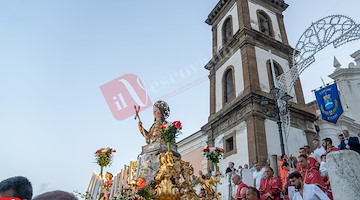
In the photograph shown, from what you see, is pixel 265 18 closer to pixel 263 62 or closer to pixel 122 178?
pixel 263 62

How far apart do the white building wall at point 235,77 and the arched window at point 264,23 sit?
3.89m

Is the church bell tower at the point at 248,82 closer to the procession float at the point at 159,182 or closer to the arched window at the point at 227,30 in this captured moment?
the arched window at the point at 227,30

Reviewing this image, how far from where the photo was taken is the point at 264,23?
24.9 meters

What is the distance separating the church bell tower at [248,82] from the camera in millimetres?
17625

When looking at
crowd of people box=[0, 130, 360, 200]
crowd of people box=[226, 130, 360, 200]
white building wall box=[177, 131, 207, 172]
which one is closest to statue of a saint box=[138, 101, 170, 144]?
crowd of people box=[0, 130, 360, 200]

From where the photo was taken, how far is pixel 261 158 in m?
16.2

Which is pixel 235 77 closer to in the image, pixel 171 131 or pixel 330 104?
pixel 330 104

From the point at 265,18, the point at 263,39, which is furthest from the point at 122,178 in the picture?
the point at 265,18

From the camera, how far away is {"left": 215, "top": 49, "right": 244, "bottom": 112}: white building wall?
20.6 meters

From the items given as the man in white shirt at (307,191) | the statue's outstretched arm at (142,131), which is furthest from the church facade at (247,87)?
the man in white shirt at (307,191)

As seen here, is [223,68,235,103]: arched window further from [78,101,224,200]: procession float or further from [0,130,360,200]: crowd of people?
[78,101,224,200]: procession float

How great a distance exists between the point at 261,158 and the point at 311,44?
23.7 feet

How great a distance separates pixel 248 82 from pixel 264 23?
27.5 feet

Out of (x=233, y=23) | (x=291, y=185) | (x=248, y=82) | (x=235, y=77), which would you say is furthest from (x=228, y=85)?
(x=291, y=185)
